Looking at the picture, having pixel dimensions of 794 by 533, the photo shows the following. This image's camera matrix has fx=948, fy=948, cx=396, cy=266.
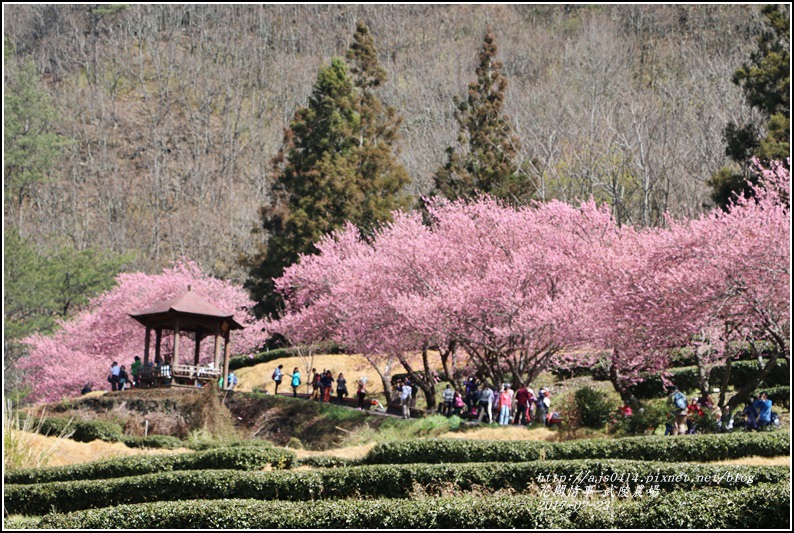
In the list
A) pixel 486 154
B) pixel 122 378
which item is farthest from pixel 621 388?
pixel 486 154

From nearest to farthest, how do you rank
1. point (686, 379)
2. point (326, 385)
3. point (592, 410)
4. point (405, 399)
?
1. point (592, 410)
2. point (405, 399)
3. point (686, 379)
4. point (326, 385)

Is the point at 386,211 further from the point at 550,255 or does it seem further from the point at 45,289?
the point at 550,255

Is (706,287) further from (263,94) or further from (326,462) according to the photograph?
Result: (263,94)

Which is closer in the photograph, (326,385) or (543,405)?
(543,405)

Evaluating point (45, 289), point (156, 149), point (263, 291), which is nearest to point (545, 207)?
point (263, 291)

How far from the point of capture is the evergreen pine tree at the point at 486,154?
4762cm

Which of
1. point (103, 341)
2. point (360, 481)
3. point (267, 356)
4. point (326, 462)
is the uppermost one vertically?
point (103, 341)

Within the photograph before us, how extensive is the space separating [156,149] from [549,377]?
7058 centimetres

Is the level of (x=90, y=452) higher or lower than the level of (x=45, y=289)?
lower

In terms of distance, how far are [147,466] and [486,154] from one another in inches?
1278

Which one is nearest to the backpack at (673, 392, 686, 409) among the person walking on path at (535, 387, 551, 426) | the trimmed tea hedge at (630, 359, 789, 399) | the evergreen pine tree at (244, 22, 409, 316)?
the person walking on path at (535, 387, 551, 426)

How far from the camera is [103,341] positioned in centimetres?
4381

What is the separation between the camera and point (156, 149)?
96250 mm

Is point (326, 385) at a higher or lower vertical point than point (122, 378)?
lower
